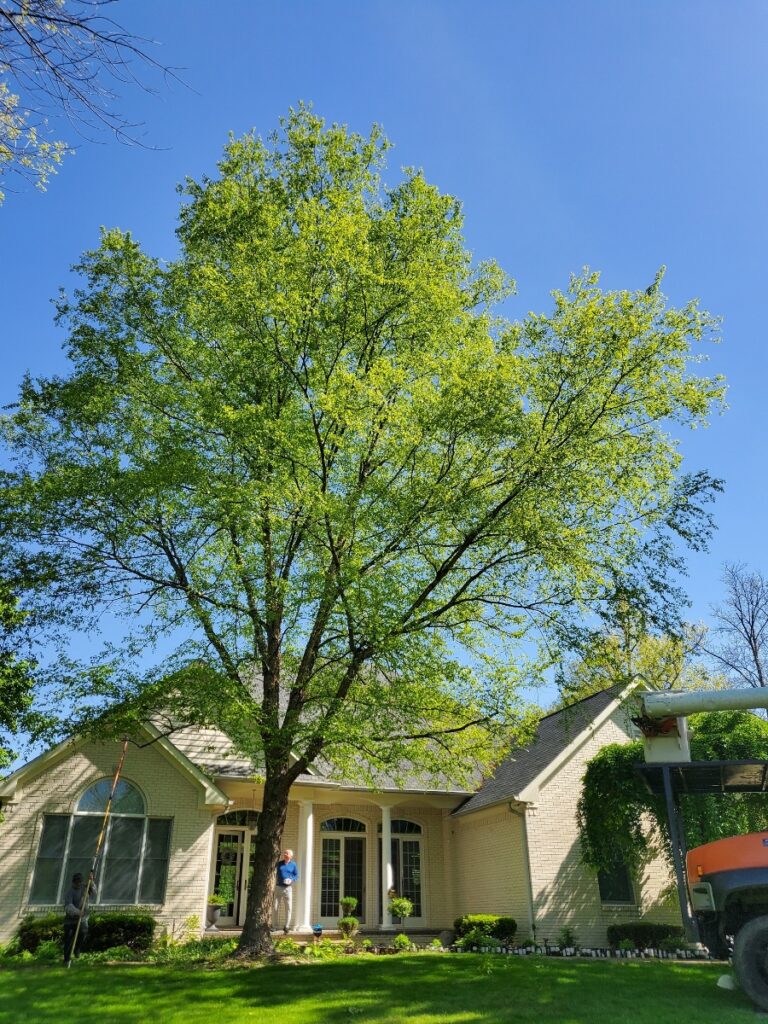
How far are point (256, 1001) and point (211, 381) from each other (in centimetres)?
932

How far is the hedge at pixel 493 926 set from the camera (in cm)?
1620

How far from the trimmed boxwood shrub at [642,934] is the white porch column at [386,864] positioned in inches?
207

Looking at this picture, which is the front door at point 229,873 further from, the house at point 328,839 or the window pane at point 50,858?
the window pane at point 50,858

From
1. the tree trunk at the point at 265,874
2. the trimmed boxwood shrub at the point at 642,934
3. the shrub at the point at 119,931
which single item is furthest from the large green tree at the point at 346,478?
the trimmed boxwood shrub at the point at 642,934

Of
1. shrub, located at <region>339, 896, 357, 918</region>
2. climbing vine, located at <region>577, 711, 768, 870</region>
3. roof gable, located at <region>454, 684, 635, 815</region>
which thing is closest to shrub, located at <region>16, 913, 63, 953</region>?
shrub, located at <region>339, 896, 357, 918</region>

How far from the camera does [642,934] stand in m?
15.9

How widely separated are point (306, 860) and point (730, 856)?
1198 cm

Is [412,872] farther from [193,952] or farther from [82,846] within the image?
[82,846]

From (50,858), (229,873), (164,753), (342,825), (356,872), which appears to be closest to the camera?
(50,858)

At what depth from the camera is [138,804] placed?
53.6 ft

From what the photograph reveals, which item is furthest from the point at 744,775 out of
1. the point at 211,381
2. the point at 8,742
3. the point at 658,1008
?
the point at 8,742

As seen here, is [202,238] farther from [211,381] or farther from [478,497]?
[478,497]

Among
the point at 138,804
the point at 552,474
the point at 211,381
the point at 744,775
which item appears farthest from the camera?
the point at 138,804

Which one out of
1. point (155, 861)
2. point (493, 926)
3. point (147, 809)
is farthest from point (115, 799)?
point (493, 926)
